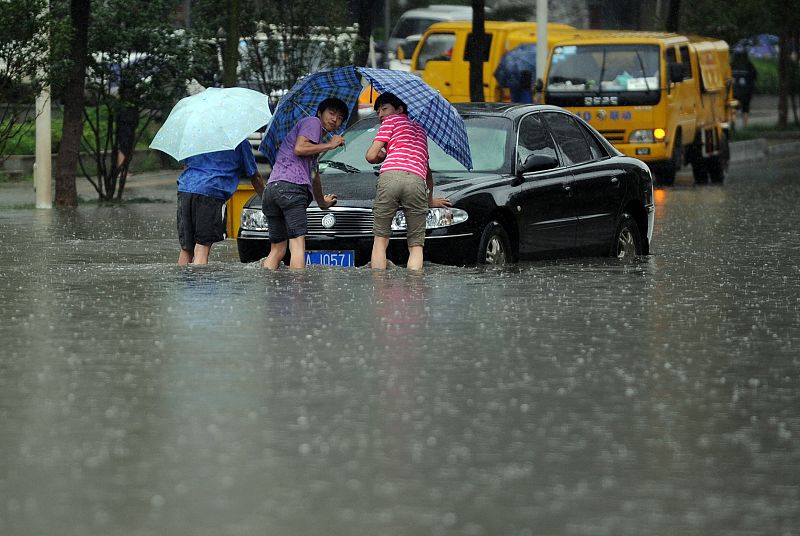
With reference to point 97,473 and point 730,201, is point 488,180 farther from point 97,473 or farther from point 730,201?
point 730,201

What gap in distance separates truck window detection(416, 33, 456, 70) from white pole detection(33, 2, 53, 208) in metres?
14.0

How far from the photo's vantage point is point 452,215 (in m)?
13.4

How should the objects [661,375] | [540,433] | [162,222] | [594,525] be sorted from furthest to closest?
[162,222] < [661,375] < [540,433] < [594,525]

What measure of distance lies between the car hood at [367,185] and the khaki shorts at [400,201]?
41 centimetres

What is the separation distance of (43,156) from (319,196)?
894cm

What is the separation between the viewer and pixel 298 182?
515 inches

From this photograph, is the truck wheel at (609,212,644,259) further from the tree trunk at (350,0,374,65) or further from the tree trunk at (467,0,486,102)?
the tree trunk at (467,0,486,102)

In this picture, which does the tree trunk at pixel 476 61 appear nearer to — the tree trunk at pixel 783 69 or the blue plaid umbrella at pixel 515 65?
the blue plaid umbrella at pixel 515 65

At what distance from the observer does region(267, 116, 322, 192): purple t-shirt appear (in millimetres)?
13055

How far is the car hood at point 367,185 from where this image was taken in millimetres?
13555

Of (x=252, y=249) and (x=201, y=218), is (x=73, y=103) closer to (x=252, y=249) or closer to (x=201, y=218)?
(x=252, y=249)

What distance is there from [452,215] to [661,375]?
186 inches

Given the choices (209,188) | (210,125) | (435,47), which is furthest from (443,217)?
(435,47)

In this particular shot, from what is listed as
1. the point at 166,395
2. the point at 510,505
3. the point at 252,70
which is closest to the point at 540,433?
the point at 510,505
